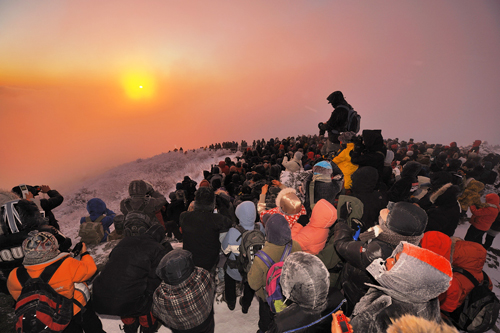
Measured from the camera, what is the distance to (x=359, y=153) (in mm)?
4434

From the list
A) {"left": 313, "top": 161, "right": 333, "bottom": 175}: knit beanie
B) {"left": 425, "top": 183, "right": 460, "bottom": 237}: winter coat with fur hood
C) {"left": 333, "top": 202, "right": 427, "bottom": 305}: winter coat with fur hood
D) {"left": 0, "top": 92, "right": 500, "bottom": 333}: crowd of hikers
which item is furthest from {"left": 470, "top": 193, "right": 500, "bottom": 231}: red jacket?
{"left": 333, "top": 202, "right": 427, "bottom": 305}: winter coat with fur hood

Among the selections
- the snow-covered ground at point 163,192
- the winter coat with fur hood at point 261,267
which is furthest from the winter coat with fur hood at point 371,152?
the snow-covered ground at point 163,192

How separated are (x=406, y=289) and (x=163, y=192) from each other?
1716 centimetres

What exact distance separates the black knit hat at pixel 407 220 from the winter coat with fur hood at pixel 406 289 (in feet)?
2.09

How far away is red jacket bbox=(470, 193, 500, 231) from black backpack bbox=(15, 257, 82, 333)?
819 centimetres

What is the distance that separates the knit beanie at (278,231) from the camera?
95.1 inches

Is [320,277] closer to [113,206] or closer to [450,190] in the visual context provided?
[450,190]

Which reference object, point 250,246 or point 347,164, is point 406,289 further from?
point 347,164

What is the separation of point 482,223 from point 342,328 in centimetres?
600

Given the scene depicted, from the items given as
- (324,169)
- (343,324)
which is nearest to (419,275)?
(343,324)

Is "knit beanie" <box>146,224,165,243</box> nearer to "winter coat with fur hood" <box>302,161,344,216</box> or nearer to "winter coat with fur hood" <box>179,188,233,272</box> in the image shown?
"winter coat with fur hood" <box>179,188,233,272</box>

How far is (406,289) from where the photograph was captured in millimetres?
1342

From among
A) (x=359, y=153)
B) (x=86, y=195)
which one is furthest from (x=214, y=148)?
(x=359, y=153)

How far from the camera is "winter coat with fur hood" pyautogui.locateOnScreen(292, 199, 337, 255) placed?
8.98 feet
